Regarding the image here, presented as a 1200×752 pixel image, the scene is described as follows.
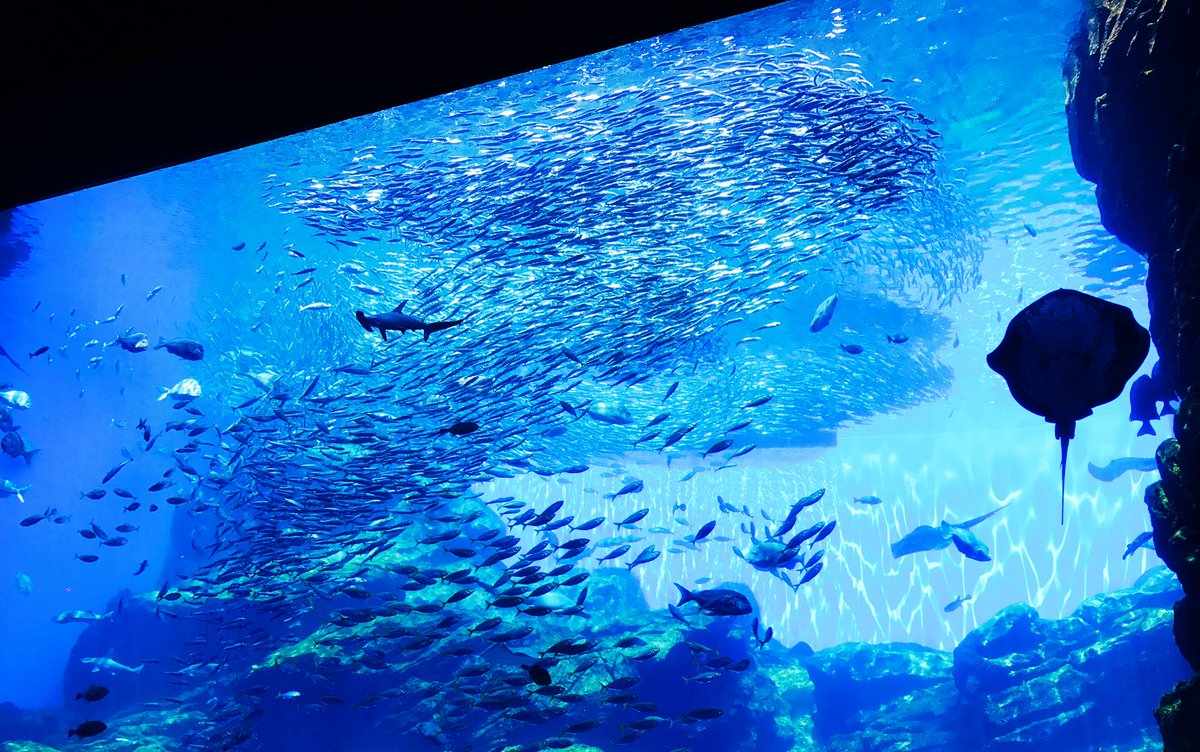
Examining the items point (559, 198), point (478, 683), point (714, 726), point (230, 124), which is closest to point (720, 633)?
point (714, 726)

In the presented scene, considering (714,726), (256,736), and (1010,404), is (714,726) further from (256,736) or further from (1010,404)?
(1010,404)

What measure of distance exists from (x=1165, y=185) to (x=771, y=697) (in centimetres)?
1262

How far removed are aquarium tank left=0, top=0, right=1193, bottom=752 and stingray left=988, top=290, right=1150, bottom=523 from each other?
2cm

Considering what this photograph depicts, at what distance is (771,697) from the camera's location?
14586 millimetres

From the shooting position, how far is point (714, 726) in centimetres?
1339

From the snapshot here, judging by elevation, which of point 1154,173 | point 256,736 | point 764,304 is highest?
point 764,304

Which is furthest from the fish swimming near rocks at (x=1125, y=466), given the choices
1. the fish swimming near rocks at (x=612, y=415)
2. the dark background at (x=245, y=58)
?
the dark background at (x=245, y=58)

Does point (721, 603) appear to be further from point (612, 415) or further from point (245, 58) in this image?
point (245, 58)

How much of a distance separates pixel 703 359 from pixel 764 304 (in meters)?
3.89

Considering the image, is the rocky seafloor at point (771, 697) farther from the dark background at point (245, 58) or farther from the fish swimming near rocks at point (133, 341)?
the dark background at point (245, 58)

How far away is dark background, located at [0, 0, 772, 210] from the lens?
5.78 feet

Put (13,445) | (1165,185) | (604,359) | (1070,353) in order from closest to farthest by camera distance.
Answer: (1070,353) → (1165,185) → (13,445) → (604,359)

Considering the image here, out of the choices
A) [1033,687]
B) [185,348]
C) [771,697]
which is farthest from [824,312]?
[1033,687]

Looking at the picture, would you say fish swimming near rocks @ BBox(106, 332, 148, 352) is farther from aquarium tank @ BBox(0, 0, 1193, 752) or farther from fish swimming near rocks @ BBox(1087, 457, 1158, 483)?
fish swimming near rocks @ BBox(1087, 457, 1158, 483)
